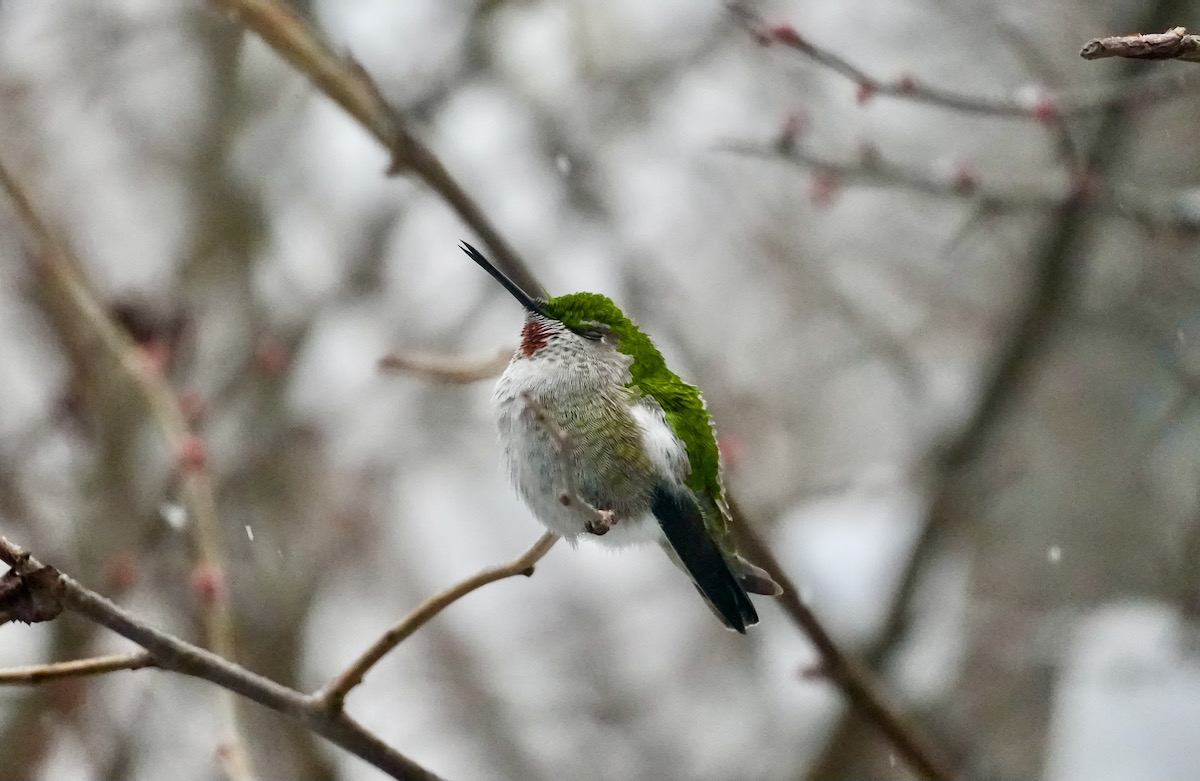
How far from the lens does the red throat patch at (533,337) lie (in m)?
1.73

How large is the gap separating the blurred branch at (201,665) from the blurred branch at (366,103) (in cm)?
84

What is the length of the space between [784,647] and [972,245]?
11.8ft

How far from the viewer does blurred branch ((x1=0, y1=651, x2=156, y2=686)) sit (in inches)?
61.0

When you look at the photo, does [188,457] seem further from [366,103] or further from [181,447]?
[366,103]

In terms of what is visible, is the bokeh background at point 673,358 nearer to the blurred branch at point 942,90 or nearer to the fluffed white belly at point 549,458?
the blurred branch at point 942,90

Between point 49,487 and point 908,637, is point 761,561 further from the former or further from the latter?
point 49,487

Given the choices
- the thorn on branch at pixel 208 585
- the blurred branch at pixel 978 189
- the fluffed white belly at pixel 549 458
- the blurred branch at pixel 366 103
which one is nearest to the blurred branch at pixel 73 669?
the fluffed white belly at pixel 549 458

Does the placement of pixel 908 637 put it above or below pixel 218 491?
below

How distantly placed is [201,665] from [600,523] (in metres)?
0.62

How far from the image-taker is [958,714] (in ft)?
24.4

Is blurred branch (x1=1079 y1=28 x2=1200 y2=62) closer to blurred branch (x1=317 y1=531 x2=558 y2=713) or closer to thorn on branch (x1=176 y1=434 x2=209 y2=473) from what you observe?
blurred branch (x1=317 y1=531 x2=558 y2=713)

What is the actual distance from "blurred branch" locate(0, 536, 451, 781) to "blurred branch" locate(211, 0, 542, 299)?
841mm

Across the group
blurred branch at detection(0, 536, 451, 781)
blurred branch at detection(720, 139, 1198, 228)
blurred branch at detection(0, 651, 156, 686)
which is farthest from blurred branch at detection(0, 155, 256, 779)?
blurred branch at detection(720, 139, 1198, 228)

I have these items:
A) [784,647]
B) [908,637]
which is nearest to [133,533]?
[908,637]
